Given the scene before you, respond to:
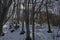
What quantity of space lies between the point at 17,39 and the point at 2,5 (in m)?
6.74

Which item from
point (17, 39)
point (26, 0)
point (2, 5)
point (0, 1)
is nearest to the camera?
point (2, 5)

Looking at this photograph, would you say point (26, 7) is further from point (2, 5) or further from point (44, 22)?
point (44, 22)

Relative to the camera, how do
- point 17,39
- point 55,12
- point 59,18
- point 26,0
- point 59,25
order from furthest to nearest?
point 55,12
point 59,18
point 59,25
point 17,39
point 26,0

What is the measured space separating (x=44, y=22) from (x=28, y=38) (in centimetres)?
1152

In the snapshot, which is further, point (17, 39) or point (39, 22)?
point (39, 22)

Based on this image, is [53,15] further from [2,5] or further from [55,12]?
[2,5]

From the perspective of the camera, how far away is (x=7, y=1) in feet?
27.2

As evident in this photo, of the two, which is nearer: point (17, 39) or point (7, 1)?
→ point (7, 1)

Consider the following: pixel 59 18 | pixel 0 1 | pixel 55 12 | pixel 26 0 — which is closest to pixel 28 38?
pixel 26 0

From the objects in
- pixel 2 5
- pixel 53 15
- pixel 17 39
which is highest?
pixel 2 5

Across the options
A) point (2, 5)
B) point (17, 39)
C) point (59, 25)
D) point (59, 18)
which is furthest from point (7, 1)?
point (59, 18)

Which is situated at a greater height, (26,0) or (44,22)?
(26,0)

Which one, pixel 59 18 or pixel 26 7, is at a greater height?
pixel 26 7

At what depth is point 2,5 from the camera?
790 cm
